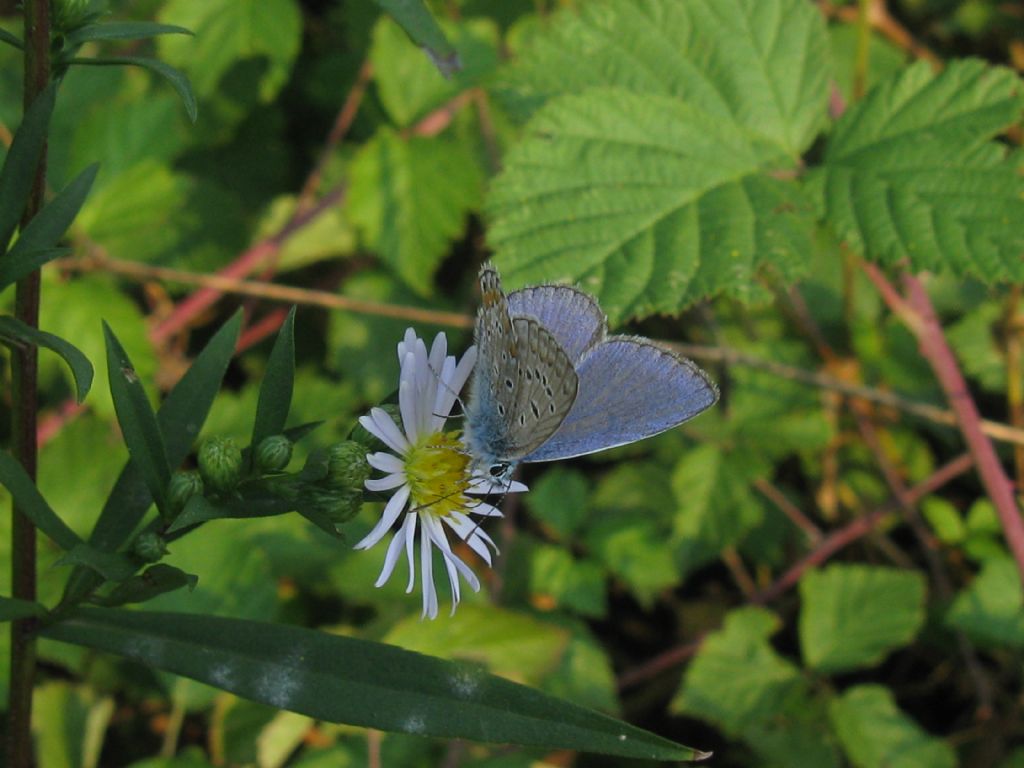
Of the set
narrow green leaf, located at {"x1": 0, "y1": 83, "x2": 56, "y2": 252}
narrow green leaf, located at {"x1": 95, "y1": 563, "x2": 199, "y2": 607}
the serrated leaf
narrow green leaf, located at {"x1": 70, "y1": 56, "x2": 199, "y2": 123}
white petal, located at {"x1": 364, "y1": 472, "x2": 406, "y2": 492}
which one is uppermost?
narrow green leaf, located at {"x1": 70, "y1": 56, "x2": 199, "y2": 123}

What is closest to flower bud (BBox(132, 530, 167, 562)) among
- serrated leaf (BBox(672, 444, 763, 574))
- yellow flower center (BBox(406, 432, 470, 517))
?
yellow flower center (BBox(406, 432, 470, 517))

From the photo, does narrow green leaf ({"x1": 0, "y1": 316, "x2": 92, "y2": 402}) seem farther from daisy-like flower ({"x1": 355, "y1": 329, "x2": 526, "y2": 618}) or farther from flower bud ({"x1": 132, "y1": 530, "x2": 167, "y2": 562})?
daisy-like flower ({"x1": 355, "y1": 329, "x2": 526, "y2": 618})

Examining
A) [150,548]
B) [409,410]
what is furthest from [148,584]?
[409,410]

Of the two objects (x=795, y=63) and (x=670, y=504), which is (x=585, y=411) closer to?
(x=795, y=63)

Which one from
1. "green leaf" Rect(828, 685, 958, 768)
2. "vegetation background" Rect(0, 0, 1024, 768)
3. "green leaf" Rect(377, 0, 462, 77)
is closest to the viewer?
"green leaf" Rect(377, 0, 462, 77)

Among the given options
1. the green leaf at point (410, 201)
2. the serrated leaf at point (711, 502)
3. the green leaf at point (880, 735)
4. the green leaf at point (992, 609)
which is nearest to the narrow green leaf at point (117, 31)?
the green leaf at point (410, 201)

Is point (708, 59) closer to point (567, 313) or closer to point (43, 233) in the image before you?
point (567, 313)
